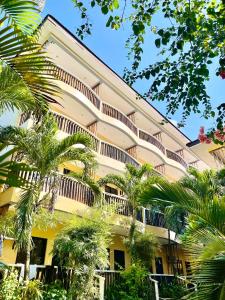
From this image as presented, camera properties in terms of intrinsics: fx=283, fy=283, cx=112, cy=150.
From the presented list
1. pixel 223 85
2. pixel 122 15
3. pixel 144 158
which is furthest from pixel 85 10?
pixel 144 158

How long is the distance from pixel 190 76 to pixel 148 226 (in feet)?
42.8

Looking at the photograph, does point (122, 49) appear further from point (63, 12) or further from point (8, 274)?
point (8, 274)

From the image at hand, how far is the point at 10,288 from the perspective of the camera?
633 centimetres

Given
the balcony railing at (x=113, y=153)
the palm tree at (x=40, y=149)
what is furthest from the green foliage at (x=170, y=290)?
the balcony railing at (x=113, y=153)

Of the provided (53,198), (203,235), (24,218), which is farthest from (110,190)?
(203,235)

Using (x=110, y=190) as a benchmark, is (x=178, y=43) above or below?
below

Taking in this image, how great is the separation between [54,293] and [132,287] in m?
3.76

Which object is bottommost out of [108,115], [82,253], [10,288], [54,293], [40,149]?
[54,293]

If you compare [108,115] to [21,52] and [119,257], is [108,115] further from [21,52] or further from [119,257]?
[21,52]

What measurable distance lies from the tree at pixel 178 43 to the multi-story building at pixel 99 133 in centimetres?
778

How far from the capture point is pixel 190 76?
163 inches

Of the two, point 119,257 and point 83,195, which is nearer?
point 83,195

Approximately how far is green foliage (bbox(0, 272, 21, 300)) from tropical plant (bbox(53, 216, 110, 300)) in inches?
64.6

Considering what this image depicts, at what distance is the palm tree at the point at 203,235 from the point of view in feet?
11.0
